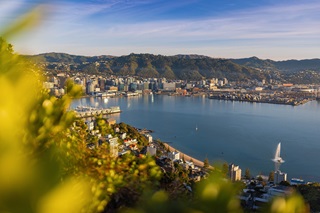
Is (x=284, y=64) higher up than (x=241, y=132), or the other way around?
(x=284, y=64)

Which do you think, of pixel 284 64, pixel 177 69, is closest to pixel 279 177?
pixel 177 69

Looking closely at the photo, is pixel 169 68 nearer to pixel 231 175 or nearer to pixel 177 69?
pixel 177 69

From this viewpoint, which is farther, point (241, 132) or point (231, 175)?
point (241, 132)

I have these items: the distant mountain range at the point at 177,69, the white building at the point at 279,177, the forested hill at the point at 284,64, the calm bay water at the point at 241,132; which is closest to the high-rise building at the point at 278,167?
the white building at the point at 279,177

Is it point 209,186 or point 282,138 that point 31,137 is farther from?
point 282,138

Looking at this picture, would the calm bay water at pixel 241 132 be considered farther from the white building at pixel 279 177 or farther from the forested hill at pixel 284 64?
the forested hill at pixel 284 64

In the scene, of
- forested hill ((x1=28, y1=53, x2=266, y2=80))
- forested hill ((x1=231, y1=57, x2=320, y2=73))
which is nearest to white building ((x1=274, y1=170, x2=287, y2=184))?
forested hill ((x1=28, y1=53, x2=266, y2=80))

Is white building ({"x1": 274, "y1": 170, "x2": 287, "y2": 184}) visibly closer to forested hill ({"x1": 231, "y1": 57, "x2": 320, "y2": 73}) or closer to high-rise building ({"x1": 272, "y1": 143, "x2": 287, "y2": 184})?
high-rise building ({"x1": 272, "y1": 143, "x2": 287, "y2": 184})
